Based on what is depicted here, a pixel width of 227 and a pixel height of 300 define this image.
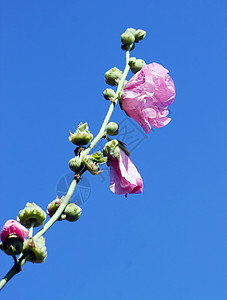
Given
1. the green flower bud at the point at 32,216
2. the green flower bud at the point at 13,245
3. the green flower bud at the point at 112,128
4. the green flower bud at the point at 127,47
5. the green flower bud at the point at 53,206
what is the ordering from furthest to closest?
1. the green flower bud at the point at 127,47
2. the green flower bud at the point at 112,128
3. the green flower bud at the point at 53,206
4. the green flower bud at the point at 32,216
5. the green flower bud at the point at 13,245

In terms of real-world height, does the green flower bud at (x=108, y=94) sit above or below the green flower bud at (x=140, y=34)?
below

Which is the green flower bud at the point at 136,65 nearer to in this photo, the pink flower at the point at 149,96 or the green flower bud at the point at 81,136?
the pink flower at the point at 149,96

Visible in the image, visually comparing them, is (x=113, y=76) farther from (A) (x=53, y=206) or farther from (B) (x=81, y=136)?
(A) (x=53, y=206)

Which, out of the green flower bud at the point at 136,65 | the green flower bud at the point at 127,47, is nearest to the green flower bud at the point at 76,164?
the green flower bud at the point at 136,65

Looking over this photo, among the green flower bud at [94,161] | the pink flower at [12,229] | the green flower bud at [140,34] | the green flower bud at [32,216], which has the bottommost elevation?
the pink flower at [12,229]

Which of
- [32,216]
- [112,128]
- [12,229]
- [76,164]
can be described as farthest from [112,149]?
[12,229]

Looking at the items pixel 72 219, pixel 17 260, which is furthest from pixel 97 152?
pixel 17 260
